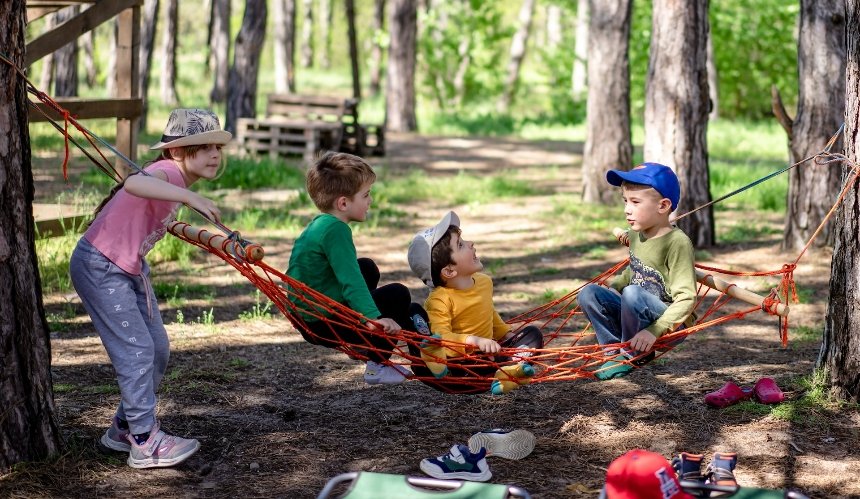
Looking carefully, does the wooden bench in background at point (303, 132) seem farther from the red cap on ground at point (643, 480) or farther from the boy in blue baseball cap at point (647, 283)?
the red cap on ground at point (643, 480)

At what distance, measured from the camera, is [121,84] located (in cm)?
777

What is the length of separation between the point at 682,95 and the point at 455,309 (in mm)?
4748

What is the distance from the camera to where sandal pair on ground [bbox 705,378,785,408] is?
4.39m

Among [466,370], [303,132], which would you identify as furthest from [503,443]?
[303,132]

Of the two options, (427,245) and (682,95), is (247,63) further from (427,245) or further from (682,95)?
(427,245)

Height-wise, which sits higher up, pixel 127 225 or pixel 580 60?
pixel 580 60

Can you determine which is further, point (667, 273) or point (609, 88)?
point (609, 88)

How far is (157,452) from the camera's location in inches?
148

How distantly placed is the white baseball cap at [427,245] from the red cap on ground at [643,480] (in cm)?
135

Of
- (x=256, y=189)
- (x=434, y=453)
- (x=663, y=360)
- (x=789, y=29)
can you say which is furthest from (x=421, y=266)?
(x=789, y=29)

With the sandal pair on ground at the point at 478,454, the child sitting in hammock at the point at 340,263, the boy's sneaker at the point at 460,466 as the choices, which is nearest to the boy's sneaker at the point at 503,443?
Answer: the sandal pair on ground at the point at 478,454

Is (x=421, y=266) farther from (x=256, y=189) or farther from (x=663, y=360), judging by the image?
(x=256, y=189)

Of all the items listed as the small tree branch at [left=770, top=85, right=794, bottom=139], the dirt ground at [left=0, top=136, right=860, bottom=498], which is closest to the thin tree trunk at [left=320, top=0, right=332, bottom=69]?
the small tree branch at [left=770, top=85, right=794, bottom=139]

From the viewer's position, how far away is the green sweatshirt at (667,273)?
13.4 ft
